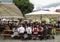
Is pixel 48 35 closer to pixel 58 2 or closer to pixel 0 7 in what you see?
pixel 0 7

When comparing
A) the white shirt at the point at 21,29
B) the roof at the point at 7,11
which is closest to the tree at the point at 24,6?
the roof at the point at 7,11

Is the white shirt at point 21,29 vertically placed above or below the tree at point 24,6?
above

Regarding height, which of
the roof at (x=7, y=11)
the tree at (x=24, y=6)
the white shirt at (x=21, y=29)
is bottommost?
the tree at (x=24, y=6)

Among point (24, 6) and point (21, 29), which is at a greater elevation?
point (21, 29)

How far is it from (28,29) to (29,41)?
3.20ft

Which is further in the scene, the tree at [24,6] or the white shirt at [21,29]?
the tree at [24,6]

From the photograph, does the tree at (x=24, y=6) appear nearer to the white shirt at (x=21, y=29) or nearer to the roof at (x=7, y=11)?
the roof at (x=7, y=11)

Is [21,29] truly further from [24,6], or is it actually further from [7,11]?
[24,6]

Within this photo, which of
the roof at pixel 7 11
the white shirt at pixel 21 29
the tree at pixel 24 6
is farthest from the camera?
the tree at pixel 24 6

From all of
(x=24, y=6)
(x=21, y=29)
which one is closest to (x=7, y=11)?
(x=21, y=29)

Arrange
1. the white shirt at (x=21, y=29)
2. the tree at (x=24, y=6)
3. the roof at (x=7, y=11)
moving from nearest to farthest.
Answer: the white shirt at (x=21, y=29)
the roof at (x=7, y=11)
the tree at (x=24, y=6)

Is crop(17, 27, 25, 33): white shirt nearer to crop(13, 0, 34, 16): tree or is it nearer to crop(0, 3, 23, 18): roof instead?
crop(0, 3, 23, 18): roof

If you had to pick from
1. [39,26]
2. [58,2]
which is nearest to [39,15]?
[39,26]

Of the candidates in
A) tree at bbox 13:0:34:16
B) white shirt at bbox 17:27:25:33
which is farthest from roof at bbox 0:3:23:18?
tree at bbox 13:0:34:16
